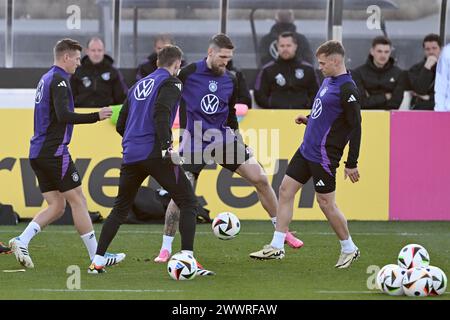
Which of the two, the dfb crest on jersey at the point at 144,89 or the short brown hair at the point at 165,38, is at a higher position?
the short brown hair at the point at 165,38

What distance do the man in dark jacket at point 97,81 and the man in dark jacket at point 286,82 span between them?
1.97 m

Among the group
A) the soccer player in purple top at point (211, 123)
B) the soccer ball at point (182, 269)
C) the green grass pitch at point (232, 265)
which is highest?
the soccer player in purple top at point (211, 123)

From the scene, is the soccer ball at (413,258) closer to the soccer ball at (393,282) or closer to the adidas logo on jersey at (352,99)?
the soccer ball at (393,282)

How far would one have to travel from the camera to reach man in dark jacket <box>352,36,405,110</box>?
54.0ft

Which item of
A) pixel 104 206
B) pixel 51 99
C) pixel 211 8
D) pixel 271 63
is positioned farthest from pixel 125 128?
pixel 211 8

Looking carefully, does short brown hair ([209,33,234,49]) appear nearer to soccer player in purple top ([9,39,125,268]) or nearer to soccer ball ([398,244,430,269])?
soccer player in purple top ([9,39,125,268])

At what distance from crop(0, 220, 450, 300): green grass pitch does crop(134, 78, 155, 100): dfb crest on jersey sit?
5.22 ft

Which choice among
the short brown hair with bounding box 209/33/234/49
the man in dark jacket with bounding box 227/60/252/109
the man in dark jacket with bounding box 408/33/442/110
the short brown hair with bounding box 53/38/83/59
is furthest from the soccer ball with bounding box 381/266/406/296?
the man in dark jacket with bounding box 408/33/442/110

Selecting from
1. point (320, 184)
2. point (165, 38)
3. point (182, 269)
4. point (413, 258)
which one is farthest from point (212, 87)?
point (165, 38)

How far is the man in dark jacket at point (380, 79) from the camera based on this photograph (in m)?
16.5

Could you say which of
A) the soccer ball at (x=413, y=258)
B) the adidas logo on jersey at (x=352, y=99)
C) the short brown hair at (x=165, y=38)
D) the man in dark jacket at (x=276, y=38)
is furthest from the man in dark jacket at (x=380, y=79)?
the soccer ball at (x=413, y=258)

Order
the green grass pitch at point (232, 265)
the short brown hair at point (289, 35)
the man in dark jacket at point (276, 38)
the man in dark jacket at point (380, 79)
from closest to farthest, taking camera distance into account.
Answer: the green grass pitch at point (232, 265) → the short brown hair at point (289, 35) → the man in dark jacket at point (380, 79) → the man in dark jacket at point (276, 38)

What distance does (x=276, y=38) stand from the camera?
17.5 m

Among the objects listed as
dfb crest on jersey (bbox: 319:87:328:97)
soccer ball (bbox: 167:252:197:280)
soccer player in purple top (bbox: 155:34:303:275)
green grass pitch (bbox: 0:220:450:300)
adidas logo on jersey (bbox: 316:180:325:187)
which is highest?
dfb crest on jersey (bbox: 319:87:328:97)
